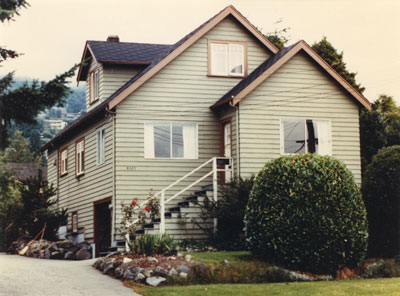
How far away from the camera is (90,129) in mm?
27484

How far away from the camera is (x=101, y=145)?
26.0 meters

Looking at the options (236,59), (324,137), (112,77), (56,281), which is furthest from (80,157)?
(56,281)

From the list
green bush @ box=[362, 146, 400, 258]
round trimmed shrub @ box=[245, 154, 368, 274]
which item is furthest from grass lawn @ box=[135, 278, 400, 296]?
green bush @ box=[362, 146, 400, 258]

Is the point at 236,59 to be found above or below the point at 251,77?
above

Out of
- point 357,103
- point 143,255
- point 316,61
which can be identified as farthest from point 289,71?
point 143,255

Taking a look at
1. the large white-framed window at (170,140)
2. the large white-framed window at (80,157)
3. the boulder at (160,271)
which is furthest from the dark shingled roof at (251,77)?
the boulder at (160,271)

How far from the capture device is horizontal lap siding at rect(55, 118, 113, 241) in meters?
24.7

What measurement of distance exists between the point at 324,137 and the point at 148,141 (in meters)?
6.46

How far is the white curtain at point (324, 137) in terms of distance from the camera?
24578 mm

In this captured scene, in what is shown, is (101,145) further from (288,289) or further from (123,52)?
(288,289)

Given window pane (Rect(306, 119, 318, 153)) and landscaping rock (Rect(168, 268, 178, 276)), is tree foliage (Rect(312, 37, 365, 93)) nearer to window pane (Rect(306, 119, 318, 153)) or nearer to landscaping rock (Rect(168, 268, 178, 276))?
window pane (Rect(306, 119, 318, 153))

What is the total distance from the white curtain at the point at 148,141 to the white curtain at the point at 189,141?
124 cm

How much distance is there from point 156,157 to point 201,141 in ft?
6.08

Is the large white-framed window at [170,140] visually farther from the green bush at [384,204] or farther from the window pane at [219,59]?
the green bush at [384,204]
